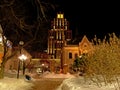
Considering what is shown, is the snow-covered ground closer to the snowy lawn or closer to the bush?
the snowy lawn

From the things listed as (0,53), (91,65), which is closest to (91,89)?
(91,65)

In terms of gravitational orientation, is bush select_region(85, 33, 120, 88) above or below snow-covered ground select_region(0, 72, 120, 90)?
above

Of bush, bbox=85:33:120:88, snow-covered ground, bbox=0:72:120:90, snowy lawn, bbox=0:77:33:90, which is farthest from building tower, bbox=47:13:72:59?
bush, bbox=85:33:120:88

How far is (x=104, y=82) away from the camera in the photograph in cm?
1847

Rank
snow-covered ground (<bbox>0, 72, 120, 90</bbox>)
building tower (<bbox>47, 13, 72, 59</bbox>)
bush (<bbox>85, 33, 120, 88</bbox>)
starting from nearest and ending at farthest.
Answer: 1. snow-covered ground (<bbox>0, 72, 120, 90</bbox>)
2. bush (<bbox>85, 33, 120, 88</bbox>)
3. building tower (<bbox>47, 13, 72, 59</bbox>)

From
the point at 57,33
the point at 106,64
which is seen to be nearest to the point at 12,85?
the point at 106,64

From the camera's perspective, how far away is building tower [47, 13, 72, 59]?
118 metres

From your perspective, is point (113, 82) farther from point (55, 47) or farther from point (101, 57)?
point (55, 47)

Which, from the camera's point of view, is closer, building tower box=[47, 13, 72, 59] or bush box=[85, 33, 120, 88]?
bush box=[85, 33, 120, 88]

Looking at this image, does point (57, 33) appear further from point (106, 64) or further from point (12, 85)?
point (106, 64)

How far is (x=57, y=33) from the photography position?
12206cm

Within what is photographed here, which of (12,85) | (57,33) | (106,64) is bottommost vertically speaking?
(12,85)

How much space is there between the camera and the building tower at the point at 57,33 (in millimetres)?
117506

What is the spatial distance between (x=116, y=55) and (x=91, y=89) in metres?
3.32
